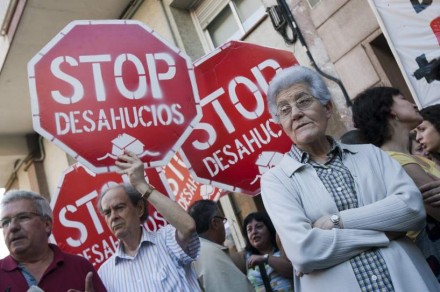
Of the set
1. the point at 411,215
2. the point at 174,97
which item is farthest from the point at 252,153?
the point at 411,215

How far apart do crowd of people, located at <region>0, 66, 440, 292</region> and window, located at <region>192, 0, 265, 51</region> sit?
3780mm

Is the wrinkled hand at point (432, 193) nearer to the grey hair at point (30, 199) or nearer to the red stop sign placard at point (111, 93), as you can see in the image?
the red stop sign placard at point (111, 93)

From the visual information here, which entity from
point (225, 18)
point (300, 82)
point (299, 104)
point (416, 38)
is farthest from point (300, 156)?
point (225, 18)

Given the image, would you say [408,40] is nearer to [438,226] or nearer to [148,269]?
[438,226]

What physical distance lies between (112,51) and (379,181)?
1608mm

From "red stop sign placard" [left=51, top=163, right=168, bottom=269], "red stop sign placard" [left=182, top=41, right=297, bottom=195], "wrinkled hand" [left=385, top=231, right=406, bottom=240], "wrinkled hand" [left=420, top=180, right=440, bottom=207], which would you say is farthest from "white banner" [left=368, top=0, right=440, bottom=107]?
"red stop sign placard" [left=51, top=163, right=168, bottom=269]

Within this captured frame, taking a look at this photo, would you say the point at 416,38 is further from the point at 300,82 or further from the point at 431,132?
the point at 300,82

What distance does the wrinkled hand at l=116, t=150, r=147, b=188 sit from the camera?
6.95ft

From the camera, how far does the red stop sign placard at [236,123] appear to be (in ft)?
8.38

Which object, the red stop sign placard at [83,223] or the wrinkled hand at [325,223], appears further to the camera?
the red stop sign placard at [83,223]

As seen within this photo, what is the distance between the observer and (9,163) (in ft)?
35.7

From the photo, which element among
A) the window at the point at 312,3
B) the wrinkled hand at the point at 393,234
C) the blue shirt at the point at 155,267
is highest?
the window at the point at 312,3

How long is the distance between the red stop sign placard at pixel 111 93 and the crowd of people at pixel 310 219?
138 mm

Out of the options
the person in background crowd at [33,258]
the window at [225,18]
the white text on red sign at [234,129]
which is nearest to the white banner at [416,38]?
the white text on red sign at [234,129]
